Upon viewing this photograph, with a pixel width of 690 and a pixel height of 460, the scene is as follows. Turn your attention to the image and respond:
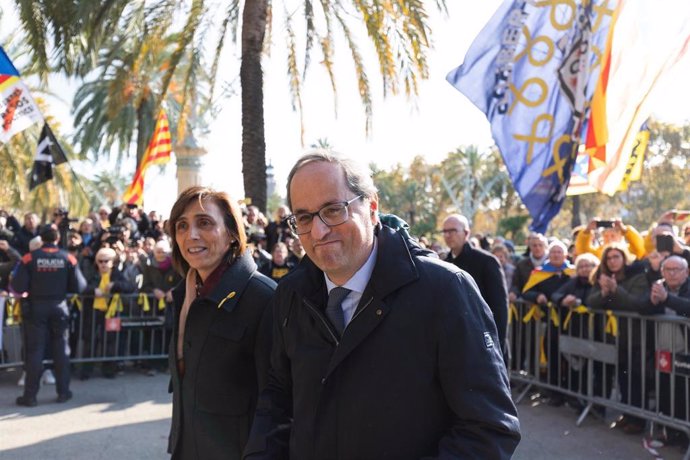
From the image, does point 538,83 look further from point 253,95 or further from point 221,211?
point 253,95

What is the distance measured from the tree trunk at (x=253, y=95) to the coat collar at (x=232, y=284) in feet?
28.6

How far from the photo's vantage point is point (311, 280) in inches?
88.0

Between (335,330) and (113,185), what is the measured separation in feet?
271

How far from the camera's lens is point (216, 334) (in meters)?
2.84

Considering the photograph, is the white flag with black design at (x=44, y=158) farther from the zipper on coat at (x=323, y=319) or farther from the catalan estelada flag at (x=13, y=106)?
the zipper on coat at (x=323, y=319)

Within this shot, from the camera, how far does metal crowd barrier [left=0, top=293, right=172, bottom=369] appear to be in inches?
357

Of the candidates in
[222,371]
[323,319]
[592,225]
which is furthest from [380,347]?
[592,225]

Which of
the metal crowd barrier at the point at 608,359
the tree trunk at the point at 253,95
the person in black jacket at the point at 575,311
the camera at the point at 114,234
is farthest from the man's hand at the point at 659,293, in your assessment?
the camera at the point at 114,234

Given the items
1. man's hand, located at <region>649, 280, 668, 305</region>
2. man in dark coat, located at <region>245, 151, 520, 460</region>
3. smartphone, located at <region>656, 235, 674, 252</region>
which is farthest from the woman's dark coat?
smartphone, located at <region>656, 235, 674, 252</region>

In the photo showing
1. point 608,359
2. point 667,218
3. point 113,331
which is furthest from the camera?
point 113,331

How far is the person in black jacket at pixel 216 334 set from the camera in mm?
2797

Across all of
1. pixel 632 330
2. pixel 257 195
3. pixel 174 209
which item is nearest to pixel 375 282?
pixel 174 209

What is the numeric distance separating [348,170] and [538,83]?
4.80 metres

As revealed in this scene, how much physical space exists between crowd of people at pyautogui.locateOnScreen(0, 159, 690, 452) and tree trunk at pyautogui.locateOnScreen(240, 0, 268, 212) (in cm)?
87
